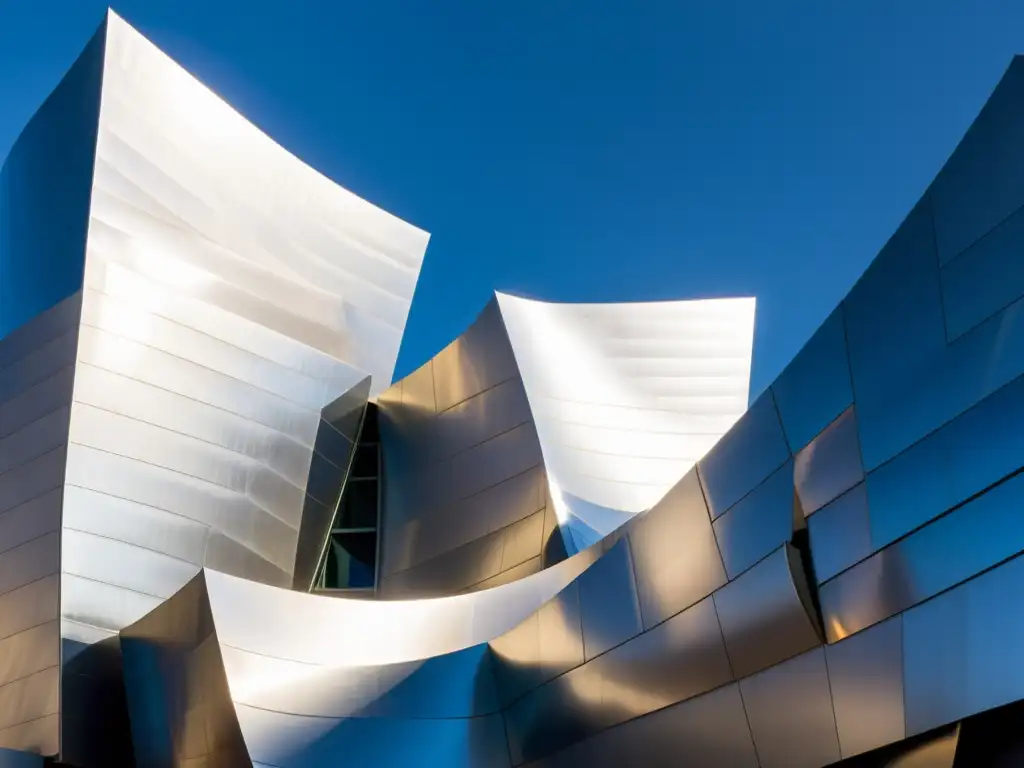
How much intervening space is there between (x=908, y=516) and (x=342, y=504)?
48.9ft

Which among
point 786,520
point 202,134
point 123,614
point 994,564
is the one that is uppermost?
point 202,134

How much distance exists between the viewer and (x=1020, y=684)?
587cm

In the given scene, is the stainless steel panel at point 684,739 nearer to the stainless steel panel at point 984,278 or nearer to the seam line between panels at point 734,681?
the seam line between panels at point 734,681

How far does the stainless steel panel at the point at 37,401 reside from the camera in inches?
608

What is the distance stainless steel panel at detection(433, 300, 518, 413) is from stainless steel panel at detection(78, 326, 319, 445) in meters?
2.67

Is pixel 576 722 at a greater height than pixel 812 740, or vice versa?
pixel 576 722

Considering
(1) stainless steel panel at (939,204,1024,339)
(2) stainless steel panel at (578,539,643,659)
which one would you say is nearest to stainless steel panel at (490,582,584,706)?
(2) stainless steel panel at (578,539,643,659)

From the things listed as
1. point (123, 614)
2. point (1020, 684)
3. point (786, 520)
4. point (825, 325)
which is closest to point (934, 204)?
point (825, 325)

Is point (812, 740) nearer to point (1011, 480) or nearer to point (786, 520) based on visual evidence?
point (786, 520)

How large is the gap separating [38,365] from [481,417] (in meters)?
7.15

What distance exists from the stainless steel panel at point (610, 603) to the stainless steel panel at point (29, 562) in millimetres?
7501

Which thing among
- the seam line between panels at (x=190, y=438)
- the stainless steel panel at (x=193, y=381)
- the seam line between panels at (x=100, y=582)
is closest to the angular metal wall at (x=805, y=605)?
the seam line between panels at (x=100, y=582)

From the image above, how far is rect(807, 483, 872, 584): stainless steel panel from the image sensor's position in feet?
23.9

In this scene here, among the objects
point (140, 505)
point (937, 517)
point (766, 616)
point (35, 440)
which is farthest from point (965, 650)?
point (35, 440)
